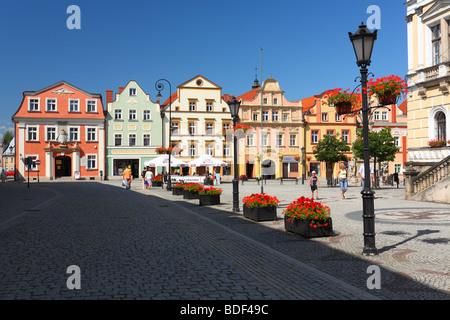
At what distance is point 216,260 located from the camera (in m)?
6.95

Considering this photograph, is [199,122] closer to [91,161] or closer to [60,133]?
[91,161]

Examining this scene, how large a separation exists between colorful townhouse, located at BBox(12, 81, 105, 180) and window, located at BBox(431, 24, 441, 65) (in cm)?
4116

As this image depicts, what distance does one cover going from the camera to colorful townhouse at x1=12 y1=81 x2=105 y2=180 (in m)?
50.7

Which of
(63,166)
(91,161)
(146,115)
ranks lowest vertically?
(63,166)

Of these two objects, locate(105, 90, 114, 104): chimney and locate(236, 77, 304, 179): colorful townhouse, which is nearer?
locate(236, 77, 304, 179): colorful townhouse

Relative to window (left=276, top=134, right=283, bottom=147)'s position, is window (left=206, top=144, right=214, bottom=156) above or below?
below

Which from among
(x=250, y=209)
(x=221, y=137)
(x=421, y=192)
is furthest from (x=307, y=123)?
(x=250, y=209)

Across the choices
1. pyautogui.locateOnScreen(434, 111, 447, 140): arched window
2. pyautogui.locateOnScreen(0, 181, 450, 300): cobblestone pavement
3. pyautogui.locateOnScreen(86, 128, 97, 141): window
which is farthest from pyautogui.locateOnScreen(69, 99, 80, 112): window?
pyautogui.locateOnScreen(0, 181, 450, 300): cobblestone pavement

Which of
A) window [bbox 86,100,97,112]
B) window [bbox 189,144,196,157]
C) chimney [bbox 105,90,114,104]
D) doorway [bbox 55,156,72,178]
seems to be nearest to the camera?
doorway [bbox 55,156,72,178]

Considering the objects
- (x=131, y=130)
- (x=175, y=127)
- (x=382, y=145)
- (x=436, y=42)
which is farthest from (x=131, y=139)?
(x=436, y=42)

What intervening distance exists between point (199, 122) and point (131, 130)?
28.9ft

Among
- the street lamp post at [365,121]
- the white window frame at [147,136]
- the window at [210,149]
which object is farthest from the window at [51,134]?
the street lamp post at [365,121]

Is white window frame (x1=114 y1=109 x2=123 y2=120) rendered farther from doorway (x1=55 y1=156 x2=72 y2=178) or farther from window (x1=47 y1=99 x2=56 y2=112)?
doorway (x1=55 y1=156 x2=72 y2=178)

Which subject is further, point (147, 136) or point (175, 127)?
point (175, 127)
